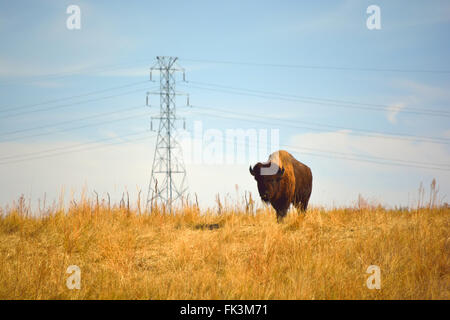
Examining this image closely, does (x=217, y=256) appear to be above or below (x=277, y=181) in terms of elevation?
below

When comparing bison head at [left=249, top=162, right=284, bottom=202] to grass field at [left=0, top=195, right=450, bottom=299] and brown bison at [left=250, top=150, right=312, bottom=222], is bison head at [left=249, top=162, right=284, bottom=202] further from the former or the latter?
grass field at [left=0, top=195, right=450, bottom=299]

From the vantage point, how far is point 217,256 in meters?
7.52

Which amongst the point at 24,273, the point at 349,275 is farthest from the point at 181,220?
the point at 349,275

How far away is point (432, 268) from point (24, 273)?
6736 millimetres

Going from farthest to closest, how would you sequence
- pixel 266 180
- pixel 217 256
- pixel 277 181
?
pixel 277 181, pixel 266 180, pixel 217 256

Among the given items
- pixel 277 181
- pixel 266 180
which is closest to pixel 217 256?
pixel 266 180

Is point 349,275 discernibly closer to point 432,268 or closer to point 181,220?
point 432,268

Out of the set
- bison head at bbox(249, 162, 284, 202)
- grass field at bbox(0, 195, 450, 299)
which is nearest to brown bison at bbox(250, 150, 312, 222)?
bison head at bbox(249, 162, 284, 202)

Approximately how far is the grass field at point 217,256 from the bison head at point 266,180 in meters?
0.60

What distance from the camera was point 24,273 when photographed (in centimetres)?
646

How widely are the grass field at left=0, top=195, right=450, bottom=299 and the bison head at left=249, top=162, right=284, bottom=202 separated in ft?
1.96

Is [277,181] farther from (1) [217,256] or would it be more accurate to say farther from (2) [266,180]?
(1) [217,256]

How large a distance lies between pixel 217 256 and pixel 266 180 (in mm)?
4584

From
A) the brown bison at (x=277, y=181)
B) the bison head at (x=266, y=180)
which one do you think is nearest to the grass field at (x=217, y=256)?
the brown bison at (x=277, y=181)
